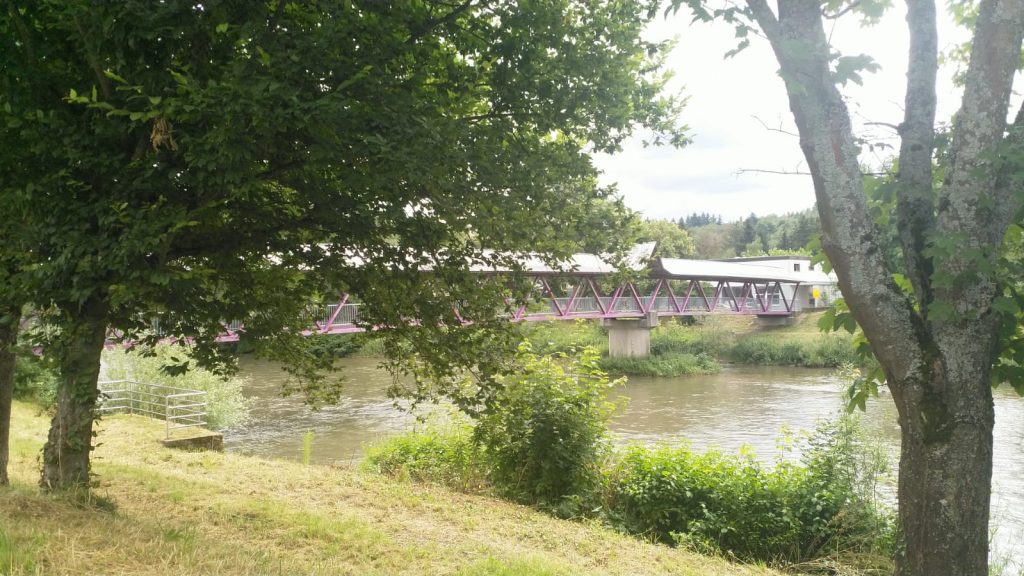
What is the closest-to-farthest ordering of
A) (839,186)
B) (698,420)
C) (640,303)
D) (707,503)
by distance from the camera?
(839,186)
(707,503)
(698,420)
(640,303)

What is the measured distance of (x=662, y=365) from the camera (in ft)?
105

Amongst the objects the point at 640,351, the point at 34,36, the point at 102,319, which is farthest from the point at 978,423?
the point at 640,351

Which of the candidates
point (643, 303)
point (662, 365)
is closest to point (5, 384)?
point (662, 365)

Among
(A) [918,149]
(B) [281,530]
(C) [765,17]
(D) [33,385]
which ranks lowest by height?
(D) [33,385]

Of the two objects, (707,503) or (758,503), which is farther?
(707,503)

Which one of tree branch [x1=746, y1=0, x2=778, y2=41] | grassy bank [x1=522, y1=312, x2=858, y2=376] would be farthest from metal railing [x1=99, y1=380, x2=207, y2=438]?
grassy bank [x1=522, y1=312, x2=858, y2=376]

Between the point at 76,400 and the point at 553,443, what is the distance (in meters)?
4.95

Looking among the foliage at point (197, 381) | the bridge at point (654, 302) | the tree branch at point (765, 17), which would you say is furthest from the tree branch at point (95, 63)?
the bridge at point (654, 302)

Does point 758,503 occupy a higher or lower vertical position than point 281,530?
lower

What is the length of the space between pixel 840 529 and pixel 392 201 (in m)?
5.44

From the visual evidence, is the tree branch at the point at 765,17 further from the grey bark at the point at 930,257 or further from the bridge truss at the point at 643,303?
the bridge truss at the point at 643,303

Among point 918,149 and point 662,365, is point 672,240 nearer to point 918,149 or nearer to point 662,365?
point 662,365

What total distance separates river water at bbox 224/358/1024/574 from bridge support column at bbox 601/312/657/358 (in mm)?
4061

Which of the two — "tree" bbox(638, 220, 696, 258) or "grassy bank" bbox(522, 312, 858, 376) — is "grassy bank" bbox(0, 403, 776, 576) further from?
"tree" bbox(638, 220, 696, 258)
